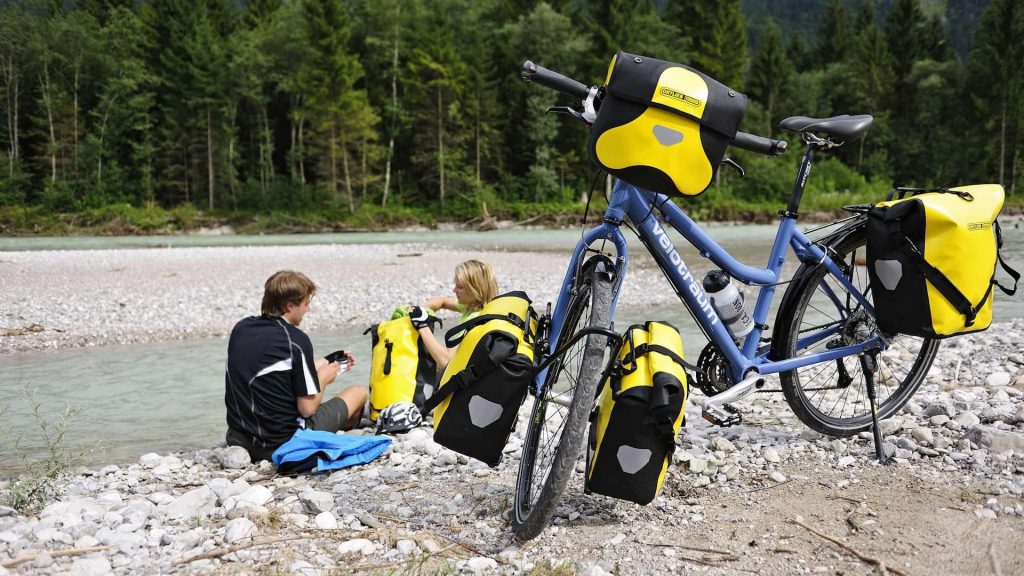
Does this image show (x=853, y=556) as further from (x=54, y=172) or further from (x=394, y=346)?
(x=54, y=172)

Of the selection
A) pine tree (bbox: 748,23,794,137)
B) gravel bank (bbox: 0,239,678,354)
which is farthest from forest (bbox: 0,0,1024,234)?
gravel bank (bbox: 0,239,678,354)

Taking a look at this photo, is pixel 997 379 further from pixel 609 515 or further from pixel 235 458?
pixel 235 458

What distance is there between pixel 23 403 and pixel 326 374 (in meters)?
3.38

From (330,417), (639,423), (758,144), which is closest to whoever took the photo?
(639,423)

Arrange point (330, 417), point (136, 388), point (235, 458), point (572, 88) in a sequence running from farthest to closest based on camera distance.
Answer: point (136, 388)
point (330, 417)
point (235, 458)
point (572, 88)

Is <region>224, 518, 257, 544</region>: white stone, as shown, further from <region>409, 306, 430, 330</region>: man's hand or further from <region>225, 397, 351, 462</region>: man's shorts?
<region>409, 306, 430, 330</region>: man's hand

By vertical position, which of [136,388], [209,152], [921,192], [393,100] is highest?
[393,100]

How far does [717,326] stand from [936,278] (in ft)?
3.41

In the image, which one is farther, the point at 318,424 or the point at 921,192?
the point at 318,424

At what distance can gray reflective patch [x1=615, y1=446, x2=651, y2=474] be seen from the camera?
282 centimetres

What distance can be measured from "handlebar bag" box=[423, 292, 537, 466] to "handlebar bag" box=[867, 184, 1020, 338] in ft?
6.10

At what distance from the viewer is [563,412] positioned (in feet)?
11.1

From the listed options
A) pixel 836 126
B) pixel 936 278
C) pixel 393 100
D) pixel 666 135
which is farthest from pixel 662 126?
pixel 393 100

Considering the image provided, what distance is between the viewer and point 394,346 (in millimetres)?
5516
